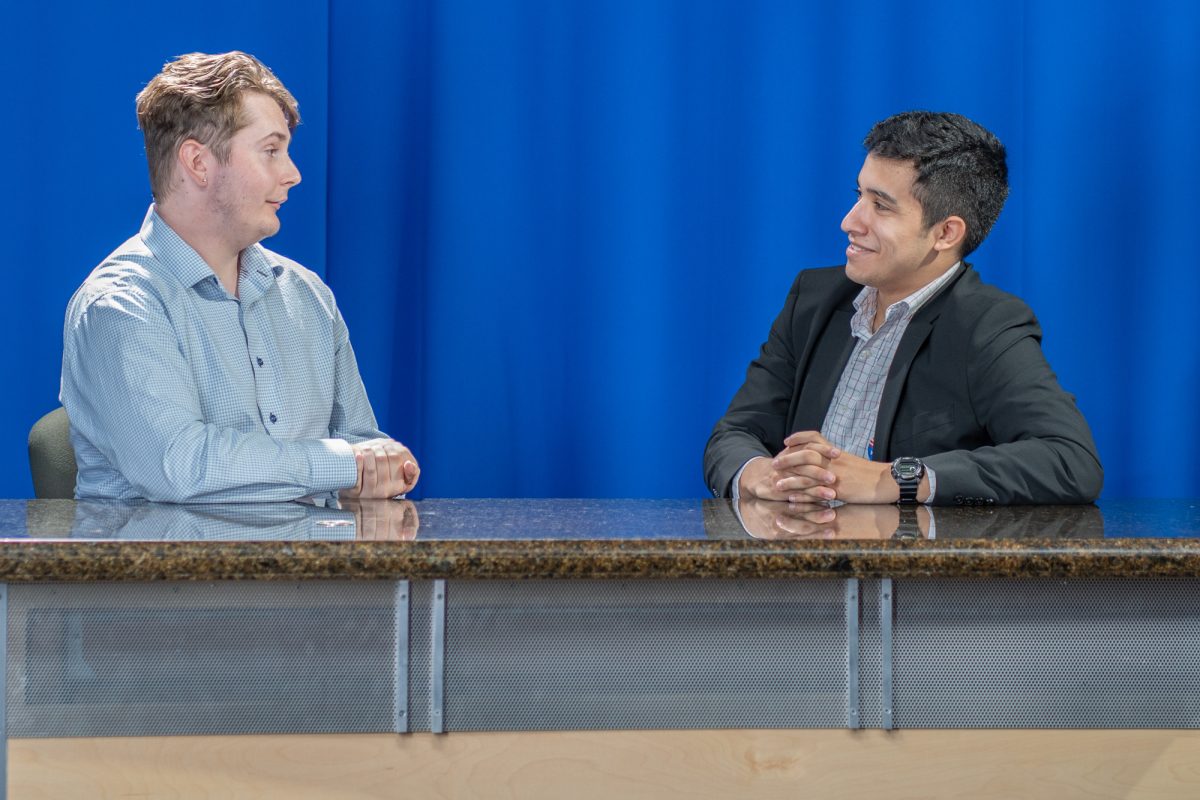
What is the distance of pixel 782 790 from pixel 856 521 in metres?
0.35

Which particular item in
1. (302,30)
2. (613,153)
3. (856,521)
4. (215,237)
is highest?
(302,30)

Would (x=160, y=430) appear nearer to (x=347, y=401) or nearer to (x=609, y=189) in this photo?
(x=347, y=401)

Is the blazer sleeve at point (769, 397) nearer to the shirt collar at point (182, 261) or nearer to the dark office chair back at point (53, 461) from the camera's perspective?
the shirt collar at point (182, 261)

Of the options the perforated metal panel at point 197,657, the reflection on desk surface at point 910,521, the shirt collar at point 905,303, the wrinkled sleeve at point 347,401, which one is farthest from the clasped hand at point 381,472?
the shirt collar at point 905,303

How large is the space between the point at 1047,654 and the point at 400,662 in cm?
68

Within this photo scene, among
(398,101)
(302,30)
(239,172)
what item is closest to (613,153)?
(398,101)

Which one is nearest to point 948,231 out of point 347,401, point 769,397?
point 769,397

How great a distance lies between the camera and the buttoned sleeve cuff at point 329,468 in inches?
72.7

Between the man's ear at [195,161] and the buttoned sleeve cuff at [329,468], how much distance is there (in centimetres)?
54

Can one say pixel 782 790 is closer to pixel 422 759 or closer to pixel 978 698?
pixel 978 698

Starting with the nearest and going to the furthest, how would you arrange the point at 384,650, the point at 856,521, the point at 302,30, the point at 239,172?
the point at 384,650 → the point at 856,521 → the point at 239,172 → the point at 302,30

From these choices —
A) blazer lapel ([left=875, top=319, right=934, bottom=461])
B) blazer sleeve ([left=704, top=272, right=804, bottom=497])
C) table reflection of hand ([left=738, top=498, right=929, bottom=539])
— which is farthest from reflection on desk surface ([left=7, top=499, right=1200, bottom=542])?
blazer sleeve ([left=704, top=272, right=804, bottom=497])

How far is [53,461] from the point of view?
2246 millimetres

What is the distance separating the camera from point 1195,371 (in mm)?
2963
